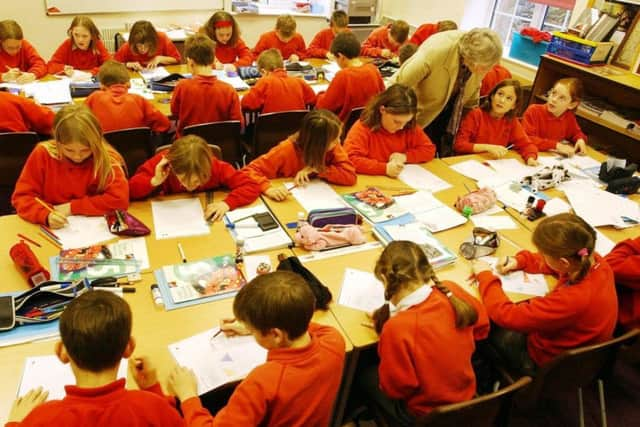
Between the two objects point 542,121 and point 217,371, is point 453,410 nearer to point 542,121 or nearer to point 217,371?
point 217,371

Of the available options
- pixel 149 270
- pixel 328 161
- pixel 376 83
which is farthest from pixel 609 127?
pixel 149 270

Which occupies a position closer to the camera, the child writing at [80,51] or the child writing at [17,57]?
the child writing at [17,57]

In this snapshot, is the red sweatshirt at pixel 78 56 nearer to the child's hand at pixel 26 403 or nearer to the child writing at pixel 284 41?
the child writing at pixel 284 41

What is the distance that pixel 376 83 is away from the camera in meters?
3.81

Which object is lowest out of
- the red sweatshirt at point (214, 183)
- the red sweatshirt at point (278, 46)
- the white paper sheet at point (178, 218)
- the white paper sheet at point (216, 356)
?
the white paper sheet at point (216, 356)

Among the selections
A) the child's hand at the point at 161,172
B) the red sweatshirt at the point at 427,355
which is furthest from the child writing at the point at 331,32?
the red sweatshirt at the point at 427,355

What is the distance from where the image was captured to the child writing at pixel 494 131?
328cm

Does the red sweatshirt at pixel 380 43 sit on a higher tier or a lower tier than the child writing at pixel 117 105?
higher

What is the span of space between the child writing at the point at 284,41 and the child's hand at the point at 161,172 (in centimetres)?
295

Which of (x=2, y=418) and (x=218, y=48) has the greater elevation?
(x=218, y=48)

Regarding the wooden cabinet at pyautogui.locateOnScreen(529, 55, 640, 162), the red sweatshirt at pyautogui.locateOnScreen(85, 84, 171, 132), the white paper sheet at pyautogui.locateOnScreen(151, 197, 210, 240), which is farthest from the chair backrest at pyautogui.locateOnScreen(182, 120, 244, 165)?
the wooden cabinet at pyautogui.locateOnScreen(529, 55, 640, 162)

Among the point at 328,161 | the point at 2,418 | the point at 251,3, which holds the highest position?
the point at 251,3

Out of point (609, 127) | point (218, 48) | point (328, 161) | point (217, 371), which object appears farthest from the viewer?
point (218, 48)

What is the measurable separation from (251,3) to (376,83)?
3357mm
